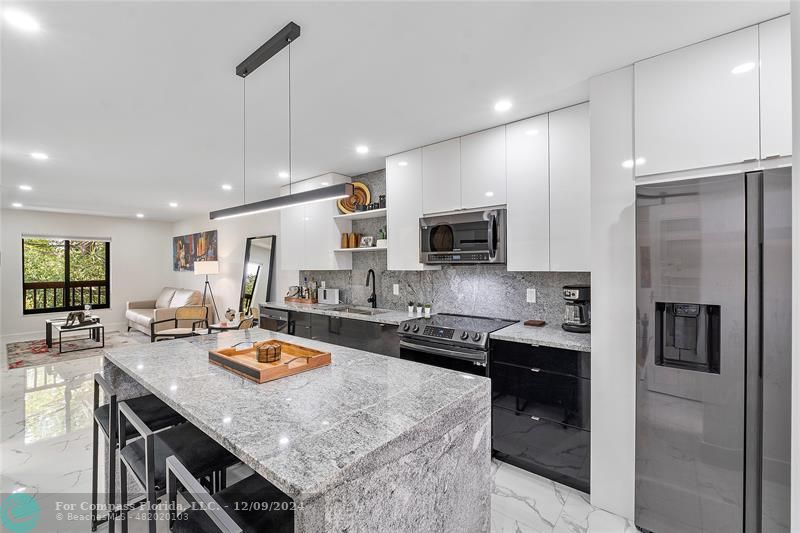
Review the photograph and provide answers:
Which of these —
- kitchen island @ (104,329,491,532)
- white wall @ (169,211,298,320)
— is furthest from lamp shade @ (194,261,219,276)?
kitchen island @ (104,329,491,532)

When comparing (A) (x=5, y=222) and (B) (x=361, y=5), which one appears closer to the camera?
(B) (x=361, y=5)

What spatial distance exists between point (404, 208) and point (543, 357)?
5.98 feet

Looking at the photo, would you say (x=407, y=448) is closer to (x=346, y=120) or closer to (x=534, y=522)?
(x=534, y=522)

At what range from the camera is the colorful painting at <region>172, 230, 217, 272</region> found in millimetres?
7430

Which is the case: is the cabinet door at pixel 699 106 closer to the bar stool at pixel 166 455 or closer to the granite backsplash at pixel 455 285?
the granite backsplash at pixel 455 285

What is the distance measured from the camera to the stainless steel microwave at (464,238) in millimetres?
2820

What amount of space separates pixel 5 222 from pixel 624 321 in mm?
9824

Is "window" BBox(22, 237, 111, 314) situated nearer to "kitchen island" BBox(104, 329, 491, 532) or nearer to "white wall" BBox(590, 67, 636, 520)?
"kitchen island" BBox(104, 329, 491, 532)

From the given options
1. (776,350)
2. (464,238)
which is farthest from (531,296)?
(776,350)

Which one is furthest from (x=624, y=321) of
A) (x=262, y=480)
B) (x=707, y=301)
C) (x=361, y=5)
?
(x=361, y=5)

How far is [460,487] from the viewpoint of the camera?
1319mm

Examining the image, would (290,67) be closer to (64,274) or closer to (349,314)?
(349,314)

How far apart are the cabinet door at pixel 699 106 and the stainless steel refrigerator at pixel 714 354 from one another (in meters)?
0.17

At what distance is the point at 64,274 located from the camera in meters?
7.38
